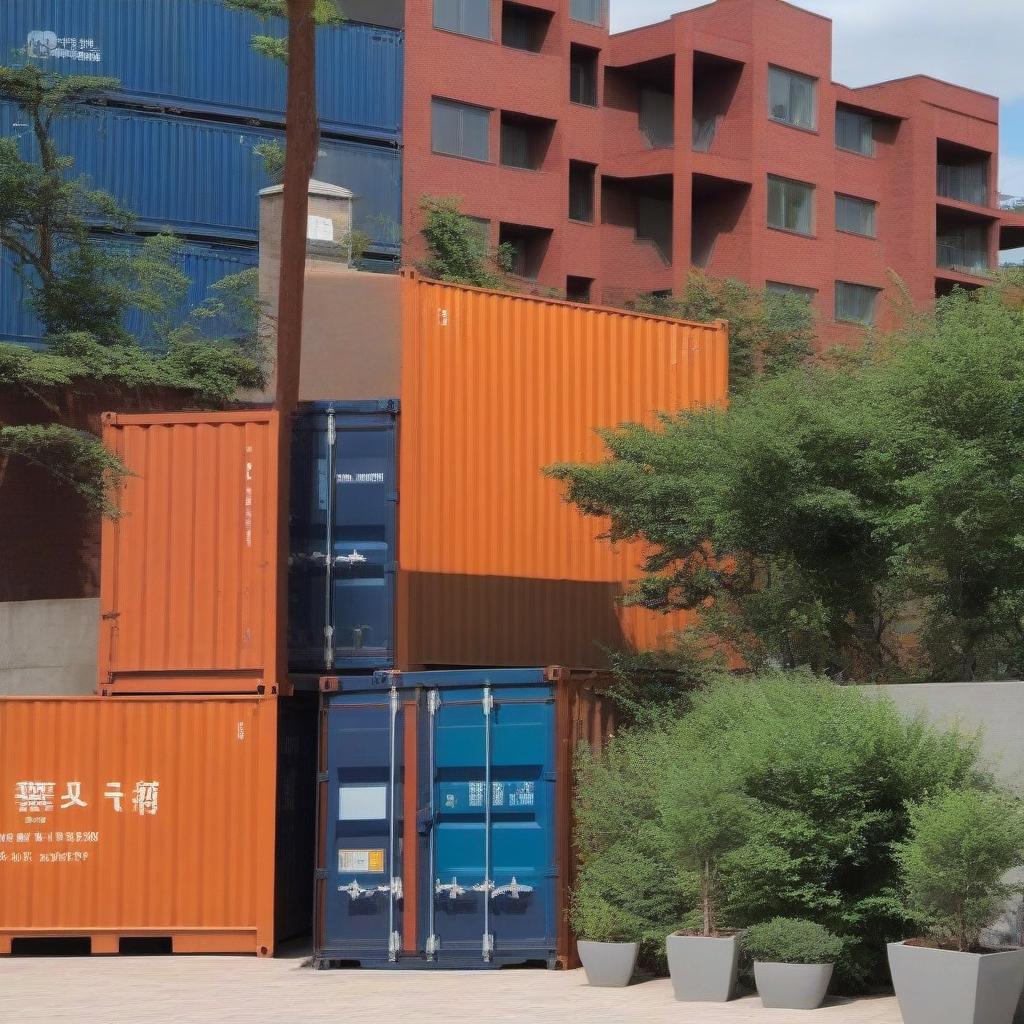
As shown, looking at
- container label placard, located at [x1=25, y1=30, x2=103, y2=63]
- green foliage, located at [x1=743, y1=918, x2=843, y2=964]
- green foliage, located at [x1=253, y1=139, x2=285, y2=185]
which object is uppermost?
container label placard, located at [x1=25, y1=30, x2=103, y2=63]

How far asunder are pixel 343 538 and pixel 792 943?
605 centimetres

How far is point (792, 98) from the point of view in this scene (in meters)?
43.3

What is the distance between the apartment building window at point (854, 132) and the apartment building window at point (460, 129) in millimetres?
12250

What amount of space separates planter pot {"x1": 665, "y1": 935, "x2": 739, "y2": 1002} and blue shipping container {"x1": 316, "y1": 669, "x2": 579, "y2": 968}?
195 centimetres

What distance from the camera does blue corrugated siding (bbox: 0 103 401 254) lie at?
111 feet

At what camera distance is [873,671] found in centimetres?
1504

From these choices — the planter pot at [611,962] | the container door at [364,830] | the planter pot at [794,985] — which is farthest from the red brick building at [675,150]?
the planter pot at [794,985]

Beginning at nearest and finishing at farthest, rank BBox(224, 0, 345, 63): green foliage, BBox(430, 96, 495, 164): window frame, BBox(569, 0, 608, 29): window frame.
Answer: BBox(224, 0, 345, 63): green foliage → BBox(430, 96, 495, 164): window frame → BBox(569, 0, 608, 29): window frame

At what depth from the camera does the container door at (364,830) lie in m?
13.0

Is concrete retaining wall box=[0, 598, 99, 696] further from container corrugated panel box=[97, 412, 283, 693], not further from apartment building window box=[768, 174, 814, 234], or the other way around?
apartment building window box=[768, 174, 814, 234]

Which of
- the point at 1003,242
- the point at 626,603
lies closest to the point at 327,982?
the point at 626,603

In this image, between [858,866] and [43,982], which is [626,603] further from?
[43,982]

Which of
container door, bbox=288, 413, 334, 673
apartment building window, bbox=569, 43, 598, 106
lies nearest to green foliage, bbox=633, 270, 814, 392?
apartment building window, bbox=569, 43, 598, 106

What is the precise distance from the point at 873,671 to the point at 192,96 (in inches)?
979
